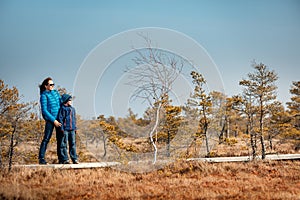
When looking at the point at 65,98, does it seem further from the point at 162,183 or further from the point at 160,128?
the point at 160,128

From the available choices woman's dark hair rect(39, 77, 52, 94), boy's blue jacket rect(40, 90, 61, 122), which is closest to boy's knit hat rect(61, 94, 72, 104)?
boy's blue jacket rect(40, 90, 61, 122)

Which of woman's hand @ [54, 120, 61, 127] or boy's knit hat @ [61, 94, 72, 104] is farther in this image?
boy's knit hat @ [61, 94, 72, 104]

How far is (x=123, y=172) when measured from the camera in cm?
773

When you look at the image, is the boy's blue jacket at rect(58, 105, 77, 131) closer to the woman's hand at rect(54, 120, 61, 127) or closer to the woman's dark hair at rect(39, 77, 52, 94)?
the woman's hand at rect(54, 120, 61, 127)

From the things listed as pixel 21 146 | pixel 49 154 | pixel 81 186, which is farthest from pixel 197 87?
pixel 81 186

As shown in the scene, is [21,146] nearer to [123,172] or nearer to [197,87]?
[197,87]

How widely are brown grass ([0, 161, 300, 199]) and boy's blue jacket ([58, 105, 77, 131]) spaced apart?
1099 millimetres

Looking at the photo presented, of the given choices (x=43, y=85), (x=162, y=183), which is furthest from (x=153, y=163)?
(x=43, y=85)

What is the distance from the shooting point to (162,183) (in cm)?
657

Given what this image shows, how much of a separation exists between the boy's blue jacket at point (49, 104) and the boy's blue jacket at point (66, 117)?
0.13 m

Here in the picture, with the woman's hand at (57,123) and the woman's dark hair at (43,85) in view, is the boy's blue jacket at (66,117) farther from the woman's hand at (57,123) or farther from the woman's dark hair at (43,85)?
the woman's dark hair at (43,85)

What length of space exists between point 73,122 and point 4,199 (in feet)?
9.31

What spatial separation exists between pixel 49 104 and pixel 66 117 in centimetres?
52

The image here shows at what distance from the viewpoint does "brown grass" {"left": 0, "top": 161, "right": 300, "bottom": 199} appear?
17.6ft
